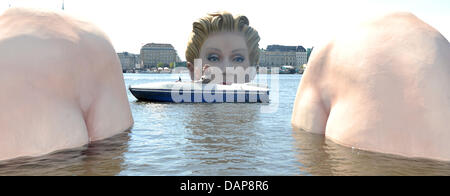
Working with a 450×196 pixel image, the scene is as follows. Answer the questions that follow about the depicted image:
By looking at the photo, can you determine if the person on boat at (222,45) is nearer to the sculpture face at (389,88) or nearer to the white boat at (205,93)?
the white boat at (205,93)

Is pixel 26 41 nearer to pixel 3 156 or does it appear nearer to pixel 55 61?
pixel 55 61

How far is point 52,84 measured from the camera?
5.17 metres

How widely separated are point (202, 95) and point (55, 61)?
10645 millimetres

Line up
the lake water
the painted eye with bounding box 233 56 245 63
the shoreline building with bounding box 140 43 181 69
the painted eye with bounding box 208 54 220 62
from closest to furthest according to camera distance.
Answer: the lake water
the painted eye with bounding box 208 54 220 62
the painted eye with bounding box 233 56 245 63
the shoreline building with bounding box 140 43 181 69

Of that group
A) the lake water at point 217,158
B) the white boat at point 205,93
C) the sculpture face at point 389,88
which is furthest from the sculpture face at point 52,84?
the white boat at point 205,93

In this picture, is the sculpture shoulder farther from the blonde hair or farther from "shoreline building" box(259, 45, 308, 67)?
"shoreline building" box(259, 45, 308, 67)

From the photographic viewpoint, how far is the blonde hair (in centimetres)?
1630

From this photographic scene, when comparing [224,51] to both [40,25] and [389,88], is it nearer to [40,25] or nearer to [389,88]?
[40,25]

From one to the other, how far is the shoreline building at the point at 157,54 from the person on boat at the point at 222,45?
125m

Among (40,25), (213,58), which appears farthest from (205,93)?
(40,25)

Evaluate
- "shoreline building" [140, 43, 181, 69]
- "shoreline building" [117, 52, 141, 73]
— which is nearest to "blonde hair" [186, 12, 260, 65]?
"shoreline building" [140, 43, 181, 69]

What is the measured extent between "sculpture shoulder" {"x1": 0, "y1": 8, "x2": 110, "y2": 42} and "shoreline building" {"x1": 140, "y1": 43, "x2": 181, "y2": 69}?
447 feet

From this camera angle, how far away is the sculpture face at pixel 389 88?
493 centimetres

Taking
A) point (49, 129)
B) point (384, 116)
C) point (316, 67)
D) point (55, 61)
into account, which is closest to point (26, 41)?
point (55, 61)
